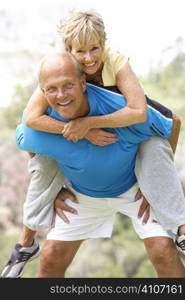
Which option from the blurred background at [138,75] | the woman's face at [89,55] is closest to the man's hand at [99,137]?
the woman's face at [89,55]

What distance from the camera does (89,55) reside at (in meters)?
2.68

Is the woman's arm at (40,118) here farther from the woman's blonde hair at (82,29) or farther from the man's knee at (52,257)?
the man's knee at (52,257)

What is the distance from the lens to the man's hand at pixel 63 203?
10.4 ft

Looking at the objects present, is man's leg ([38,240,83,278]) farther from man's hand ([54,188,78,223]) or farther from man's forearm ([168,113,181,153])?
man's forearm ([168,113,181,153])

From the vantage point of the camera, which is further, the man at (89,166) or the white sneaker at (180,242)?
the white sneaker at (180,242)

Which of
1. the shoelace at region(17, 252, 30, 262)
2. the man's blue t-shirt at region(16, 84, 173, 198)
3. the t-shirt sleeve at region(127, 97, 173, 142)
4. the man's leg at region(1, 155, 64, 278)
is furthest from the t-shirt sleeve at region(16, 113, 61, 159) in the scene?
the shoelace at region(17, 252, 30, 262)

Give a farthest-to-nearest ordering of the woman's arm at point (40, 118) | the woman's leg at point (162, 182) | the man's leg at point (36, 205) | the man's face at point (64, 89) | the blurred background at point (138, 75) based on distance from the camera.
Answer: the blurred background at point (138, 75)
the man's leg at point (36, 205)
the woman's leg at point (162, 182)
the woman's arm at point (40, 118)
the man's face at point (64, 89)

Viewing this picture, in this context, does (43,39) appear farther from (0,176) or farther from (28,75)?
(0,176)

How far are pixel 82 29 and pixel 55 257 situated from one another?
1.11 metres

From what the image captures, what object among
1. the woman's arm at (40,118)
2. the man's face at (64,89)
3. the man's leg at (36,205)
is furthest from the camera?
the man's leg at (36,205)

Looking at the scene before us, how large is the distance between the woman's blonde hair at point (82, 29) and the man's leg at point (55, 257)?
0.96 m

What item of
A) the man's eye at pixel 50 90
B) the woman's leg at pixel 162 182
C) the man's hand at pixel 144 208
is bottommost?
the man's hand at pixel 144 208

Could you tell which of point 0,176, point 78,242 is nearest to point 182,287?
point 78,242

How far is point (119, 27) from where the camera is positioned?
27.2ft
